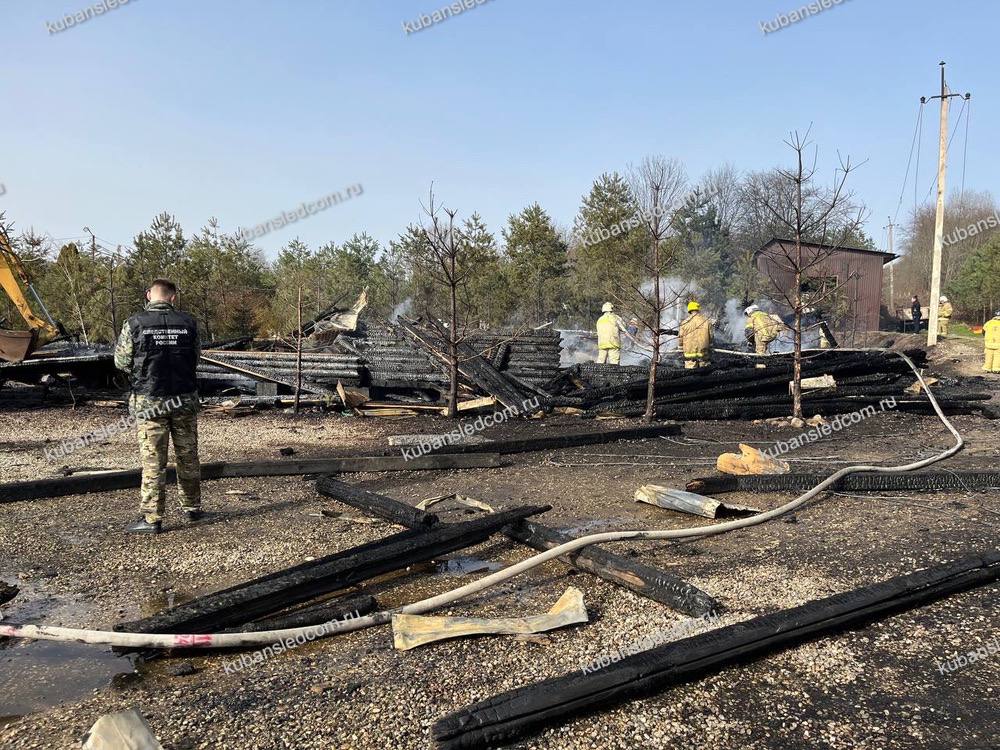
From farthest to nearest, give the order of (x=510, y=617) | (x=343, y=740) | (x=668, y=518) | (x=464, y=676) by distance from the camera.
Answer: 1. (x=668, y=518)
2. (x=510, y=617)
3. (x=464, y=676)
4. (x=343, y=740)

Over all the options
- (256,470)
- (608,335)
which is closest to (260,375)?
(256,470)

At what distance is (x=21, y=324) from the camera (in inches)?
837

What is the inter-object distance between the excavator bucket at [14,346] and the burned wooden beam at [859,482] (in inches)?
559

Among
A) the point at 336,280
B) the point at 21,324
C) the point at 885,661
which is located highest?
the point at 336,280

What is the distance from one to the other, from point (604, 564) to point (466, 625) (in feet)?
4.14

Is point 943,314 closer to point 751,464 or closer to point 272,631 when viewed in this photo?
point 751,464

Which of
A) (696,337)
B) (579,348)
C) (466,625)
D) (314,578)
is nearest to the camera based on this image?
(466,625)

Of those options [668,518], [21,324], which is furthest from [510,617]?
[21,324]

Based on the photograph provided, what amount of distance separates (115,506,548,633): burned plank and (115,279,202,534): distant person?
1966mm

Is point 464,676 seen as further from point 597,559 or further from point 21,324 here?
point 21,324

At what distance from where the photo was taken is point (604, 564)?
190 inches

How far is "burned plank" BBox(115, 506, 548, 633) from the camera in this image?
→ 395 cm

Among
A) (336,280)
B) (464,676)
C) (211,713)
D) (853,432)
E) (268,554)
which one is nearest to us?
(211,713)

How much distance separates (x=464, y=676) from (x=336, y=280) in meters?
30.4
